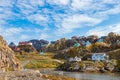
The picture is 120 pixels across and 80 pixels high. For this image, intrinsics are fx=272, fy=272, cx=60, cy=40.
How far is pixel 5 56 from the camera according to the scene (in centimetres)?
13238

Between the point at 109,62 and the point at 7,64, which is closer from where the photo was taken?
the point at 7,64

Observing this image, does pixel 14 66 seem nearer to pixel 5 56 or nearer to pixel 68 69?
pixel 5 56

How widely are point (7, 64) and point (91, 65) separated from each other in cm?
7389

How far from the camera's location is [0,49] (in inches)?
4906

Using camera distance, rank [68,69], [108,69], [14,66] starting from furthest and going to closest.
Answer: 1. [68,69]
2. [108,69]
3. [14,66]

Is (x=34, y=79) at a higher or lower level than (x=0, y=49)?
lower

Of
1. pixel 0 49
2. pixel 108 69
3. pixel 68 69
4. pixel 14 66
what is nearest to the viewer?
pixel 0 49

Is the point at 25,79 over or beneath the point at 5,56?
beneath

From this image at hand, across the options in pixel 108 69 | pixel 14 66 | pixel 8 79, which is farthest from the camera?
pixel 108 69


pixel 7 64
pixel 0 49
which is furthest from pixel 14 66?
pixel 0 49

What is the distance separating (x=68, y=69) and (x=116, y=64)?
34623 mm

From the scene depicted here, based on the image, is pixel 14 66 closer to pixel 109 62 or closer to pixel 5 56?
pixel 5 56

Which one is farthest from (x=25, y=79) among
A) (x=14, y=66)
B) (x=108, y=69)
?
(x=108, y=69)

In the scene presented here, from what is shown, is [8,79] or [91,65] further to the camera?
[91,65]
